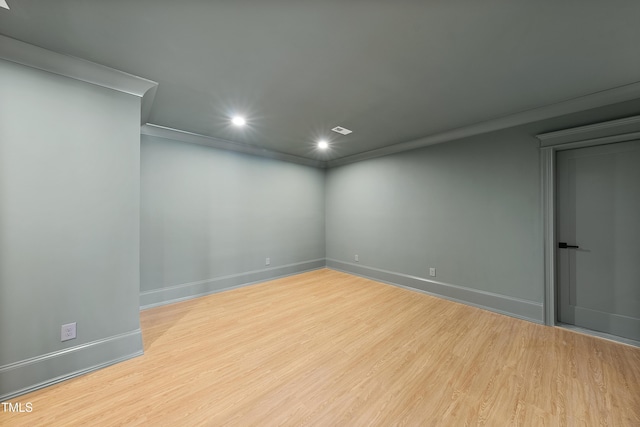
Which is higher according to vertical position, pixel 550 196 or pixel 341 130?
pixel 341 130

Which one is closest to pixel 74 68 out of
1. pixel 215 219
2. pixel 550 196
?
pixel 215 219

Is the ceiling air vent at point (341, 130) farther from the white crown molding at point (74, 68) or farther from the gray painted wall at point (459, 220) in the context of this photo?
the white crown molding at point (74, 68)

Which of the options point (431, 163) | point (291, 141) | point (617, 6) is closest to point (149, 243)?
point (291, 141)

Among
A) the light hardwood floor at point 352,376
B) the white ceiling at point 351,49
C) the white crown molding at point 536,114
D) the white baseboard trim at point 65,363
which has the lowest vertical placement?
the light hardwood floor at point 352,376

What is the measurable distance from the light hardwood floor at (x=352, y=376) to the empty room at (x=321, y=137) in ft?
0.06

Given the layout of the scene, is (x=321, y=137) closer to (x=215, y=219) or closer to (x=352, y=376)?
(x=215, y=219)

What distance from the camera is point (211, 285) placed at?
3621mm

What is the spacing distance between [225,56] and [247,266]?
10.5ft

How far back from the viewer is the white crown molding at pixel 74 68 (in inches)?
63.4

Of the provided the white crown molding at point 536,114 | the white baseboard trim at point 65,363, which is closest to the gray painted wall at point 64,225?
the white baseboard trim at point 65,363

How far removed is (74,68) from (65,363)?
230cm

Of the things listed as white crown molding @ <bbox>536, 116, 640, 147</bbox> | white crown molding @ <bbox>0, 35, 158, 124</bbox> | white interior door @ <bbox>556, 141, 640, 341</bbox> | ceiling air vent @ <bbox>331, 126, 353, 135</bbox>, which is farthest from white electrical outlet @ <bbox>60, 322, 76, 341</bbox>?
white crown molding @ <bbox>536, 116, 640, 147</bbox>

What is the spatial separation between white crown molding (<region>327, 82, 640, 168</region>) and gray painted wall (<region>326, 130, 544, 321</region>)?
0.43ft

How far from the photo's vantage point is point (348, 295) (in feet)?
11.7
